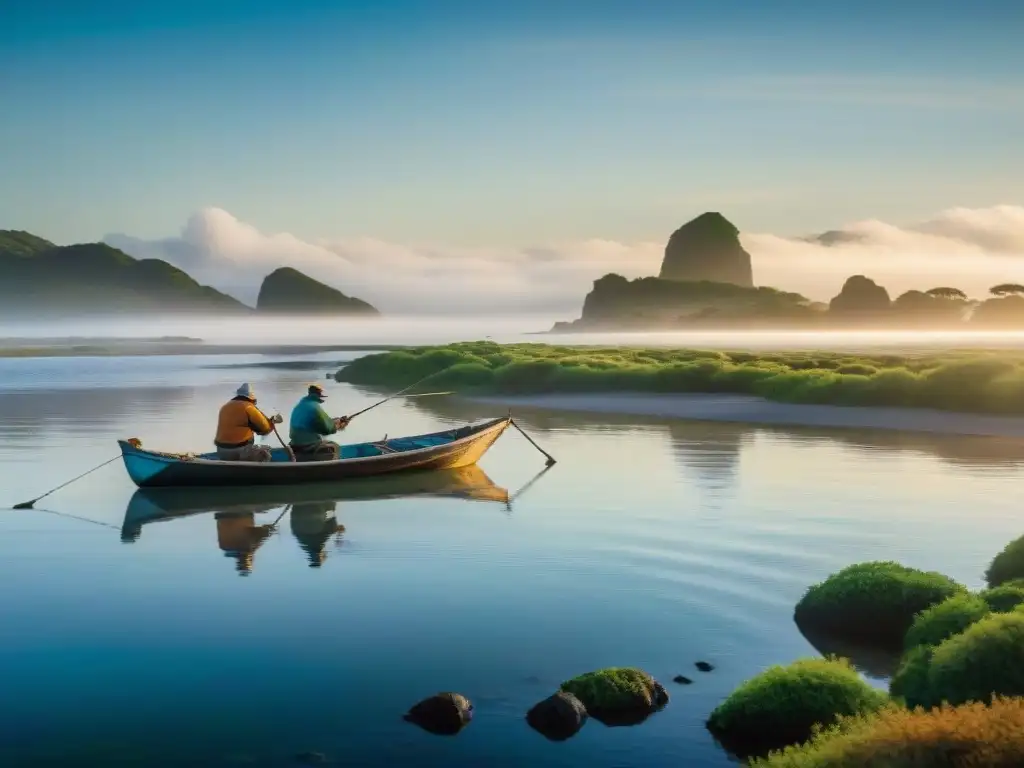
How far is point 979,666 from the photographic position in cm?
1043

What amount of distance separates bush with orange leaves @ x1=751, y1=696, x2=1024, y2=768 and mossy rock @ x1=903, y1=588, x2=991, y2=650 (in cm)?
467

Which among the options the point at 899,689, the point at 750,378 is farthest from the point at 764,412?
the point at 899,689

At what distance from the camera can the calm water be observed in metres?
11.5

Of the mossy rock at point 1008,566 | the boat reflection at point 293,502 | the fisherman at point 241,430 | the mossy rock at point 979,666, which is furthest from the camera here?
the fisherman at point 241,430

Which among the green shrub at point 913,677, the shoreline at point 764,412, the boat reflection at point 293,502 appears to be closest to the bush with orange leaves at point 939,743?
the green shrub at point 913,677

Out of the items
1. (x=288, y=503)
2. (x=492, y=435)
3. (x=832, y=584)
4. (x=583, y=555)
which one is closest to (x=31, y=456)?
(x=288, y=503)

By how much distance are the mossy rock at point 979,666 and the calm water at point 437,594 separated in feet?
7.21

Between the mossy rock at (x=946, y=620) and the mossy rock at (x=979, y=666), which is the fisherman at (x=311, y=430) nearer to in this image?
the mossy rock at (x=946, y=620)

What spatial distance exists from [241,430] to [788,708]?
19867 mm

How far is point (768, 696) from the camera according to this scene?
11.3 metres

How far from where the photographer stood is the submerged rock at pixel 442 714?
11492 millimetres

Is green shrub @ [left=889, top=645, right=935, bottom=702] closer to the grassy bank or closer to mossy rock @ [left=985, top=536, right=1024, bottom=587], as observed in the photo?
mossy rock @ [left=985, top=536, right=1024, bottom=587]

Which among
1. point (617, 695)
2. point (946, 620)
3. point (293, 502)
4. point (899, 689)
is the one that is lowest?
point (293, 502)

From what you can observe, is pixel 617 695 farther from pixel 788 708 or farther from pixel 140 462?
pixel 140 462
